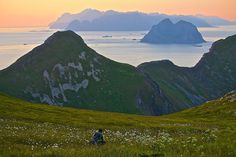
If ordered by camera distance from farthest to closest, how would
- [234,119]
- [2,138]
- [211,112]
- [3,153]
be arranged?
1. [211,112]
2. [234,119]
3. [2,138]
4. [3,153]

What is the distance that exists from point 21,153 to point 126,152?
4.08 meters

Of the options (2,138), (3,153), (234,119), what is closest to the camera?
(3,153)

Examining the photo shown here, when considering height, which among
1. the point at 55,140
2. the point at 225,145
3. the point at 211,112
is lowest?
the point at 211,112

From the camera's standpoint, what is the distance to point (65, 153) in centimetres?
1501

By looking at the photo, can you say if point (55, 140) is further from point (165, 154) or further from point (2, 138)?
point (165, 154)

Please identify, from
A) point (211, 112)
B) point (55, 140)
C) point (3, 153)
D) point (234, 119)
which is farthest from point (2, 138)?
point (211, 112)

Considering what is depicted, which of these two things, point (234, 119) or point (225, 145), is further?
point (234, 119)

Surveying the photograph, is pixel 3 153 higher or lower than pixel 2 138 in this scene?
higher

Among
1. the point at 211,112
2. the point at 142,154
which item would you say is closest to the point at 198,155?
the point at 142,154

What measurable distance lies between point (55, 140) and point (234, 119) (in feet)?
202

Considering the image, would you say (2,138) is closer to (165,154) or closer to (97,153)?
(97,153)

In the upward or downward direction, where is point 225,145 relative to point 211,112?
upward

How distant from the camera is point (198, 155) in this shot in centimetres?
1465

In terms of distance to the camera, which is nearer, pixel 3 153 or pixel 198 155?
pixel 198 155
